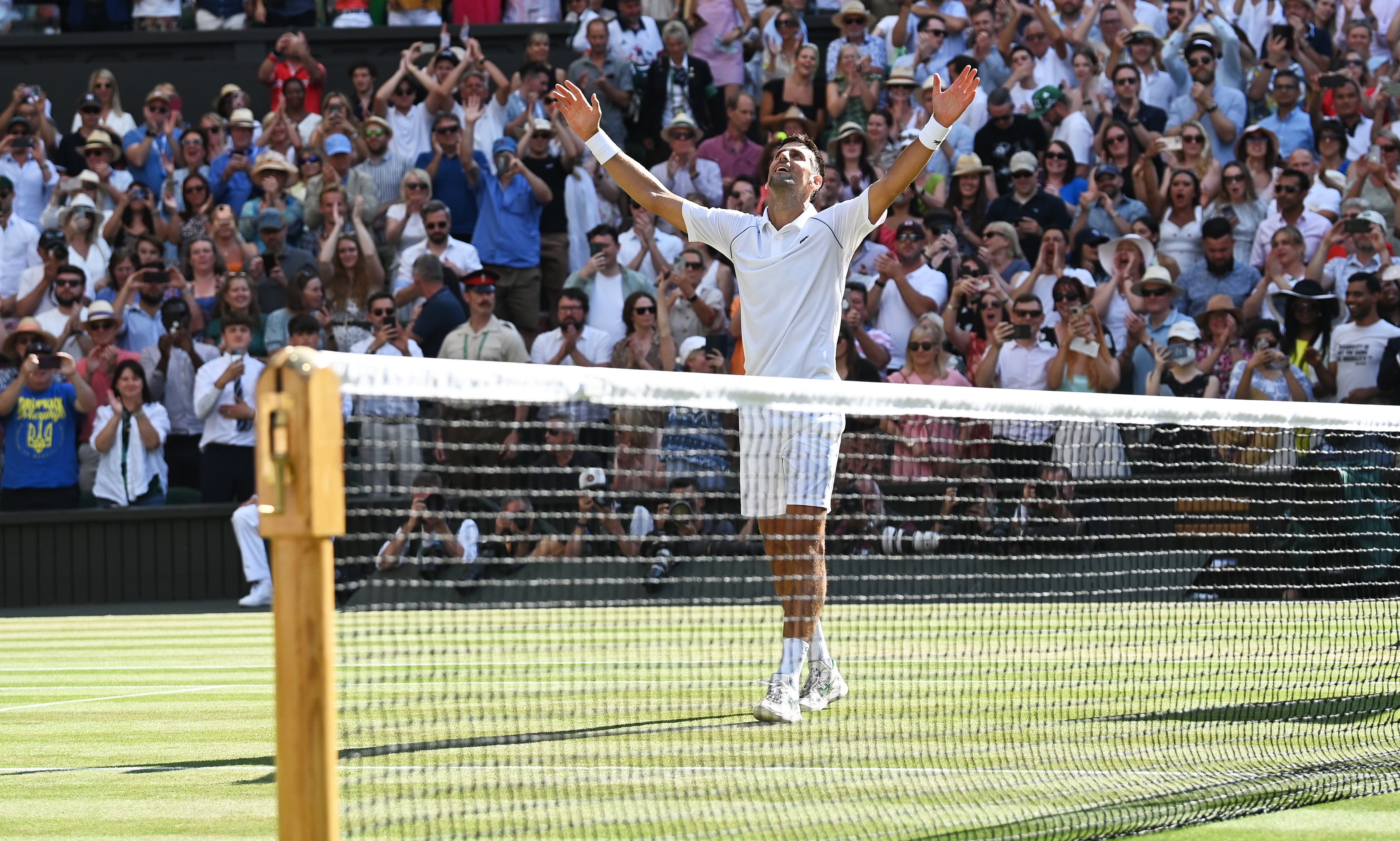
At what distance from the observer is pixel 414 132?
2003cm

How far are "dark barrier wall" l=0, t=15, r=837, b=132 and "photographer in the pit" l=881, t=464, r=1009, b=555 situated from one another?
11.2 m

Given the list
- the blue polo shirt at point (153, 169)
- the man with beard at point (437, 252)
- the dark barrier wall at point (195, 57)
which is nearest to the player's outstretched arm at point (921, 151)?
the man with beard at point (437, 252)

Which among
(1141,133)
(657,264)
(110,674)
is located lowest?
(110,674)

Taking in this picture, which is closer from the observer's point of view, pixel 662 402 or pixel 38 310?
pixel 662 402

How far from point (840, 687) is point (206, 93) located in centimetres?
1795

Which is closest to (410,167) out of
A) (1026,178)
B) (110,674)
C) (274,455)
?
(1026,178)

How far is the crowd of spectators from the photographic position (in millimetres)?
16453

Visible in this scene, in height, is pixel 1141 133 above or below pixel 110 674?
above

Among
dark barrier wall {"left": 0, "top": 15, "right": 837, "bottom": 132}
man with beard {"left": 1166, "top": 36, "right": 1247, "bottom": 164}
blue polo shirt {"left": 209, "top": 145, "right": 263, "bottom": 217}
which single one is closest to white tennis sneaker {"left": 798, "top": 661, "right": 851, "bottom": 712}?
man with beard {"left": 1166, "top": 36, "right": 1247, "bottom": 164}

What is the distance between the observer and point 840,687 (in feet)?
25.1

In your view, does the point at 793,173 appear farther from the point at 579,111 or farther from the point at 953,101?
the point at 579,111

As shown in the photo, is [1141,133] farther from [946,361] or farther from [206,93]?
[206,93]

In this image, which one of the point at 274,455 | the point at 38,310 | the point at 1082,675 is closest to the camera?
the point at 274,455

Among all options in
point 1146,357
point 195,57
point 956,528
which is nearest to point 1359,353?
point 1146,357
